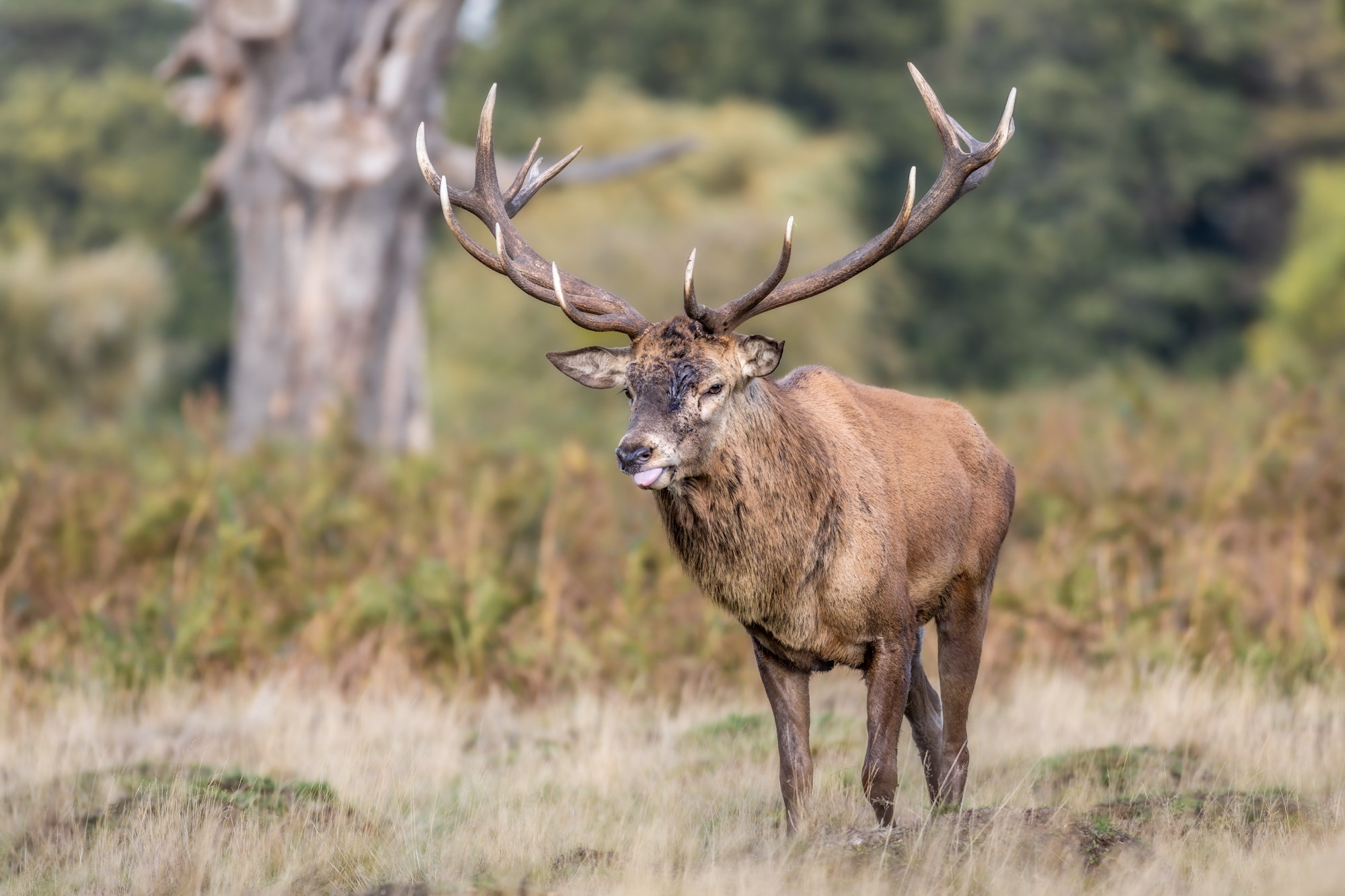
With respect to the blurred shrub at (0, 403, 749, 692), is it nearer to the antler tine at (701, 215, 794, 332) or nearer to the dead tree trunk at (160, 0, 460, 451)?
the antler tine at (701, 215, 794, 332)

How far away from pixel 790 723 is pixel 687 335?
1.47 meters

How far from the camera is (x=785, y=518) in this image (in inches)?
220

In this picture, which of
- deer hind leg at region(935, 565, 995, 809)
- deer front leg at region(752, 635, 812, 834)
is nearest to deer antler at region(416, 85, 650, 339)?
deer front leg at region(752, 635, 812, 834)

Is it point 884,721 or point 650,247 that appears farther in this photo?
point 650,247

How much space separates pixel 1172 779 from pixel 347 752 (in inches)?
138

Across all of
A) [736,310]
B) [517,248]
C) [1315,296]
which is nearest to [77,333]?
[517,248]

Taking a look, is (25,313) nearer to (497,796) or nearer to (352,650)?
(352,650)

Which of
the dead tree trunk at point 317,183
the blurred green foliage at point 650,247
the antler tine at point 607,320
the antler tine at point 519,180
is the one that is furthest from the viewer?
the blurred green foliage at point 650,247

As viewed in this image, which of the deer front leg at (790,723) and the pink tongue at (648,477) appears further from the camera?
the deer front leg at (790,723)

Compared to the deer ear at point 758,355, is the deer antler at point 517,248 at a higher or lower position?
higher

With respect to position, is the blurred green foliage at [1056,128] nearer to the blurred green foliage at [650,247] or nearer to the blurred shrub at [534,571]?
the blurred green foliage at [650,247]

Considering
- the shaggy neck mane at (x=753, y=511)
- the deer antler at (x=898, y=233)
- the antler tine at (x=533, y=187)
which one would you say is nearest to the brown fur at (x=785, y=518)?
the shaggy neck mane at (x=753, y=511)

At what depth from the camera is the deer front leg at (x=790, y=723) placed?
5.72 meters

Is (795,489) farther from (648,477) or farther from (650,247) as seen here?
(650,247)
